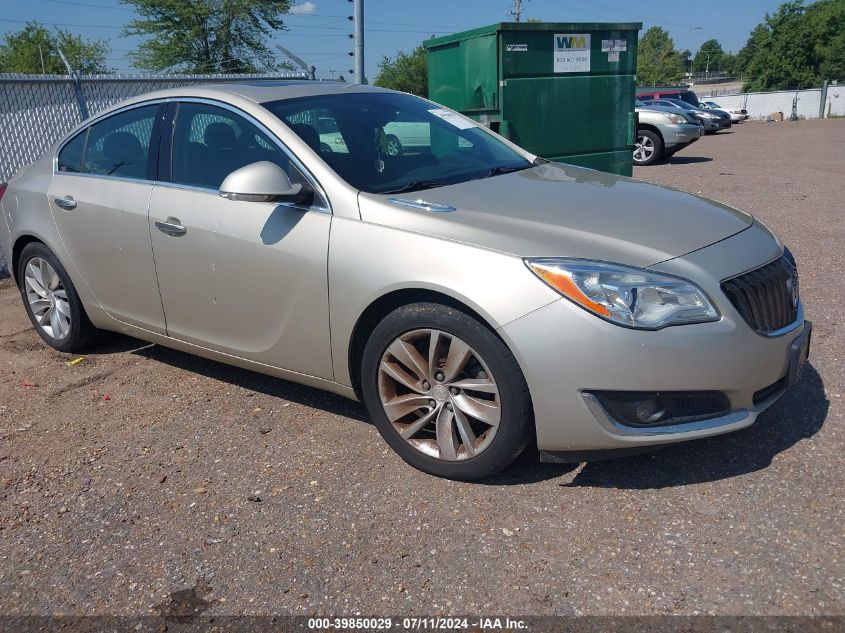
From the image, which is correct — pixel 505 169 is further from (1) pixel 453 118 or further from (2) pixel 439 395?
(2) pixel 439 395

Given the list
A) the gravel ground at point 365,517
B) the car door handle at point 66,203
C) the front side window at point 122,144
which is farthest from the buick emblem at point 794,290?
the car door handle at point 66,203

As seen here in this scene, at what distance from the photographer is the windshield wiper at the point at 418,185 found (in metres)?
3.57

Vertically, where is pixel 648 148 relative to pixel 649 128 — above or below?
below

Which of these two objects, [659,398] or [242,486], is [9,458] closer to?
[242,486]

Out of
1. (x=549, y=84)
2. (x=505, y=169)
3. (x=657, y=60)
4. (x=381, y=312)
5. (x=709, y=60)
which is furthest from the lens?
(x=709, y=60)

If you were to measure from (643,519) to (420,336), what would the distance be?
1.11 meters

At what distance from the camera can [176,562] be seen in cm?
286

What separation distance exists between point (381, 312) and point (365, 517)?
0.86 metres

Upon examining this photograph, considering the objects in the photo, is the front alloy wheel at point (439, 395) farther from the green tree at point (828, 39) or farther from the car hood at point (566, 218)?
the green tree at point (828, 39)

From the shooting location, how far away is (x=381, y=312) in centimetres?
336

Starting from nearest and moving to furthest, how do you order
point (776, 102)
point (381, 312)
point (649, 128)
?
point (381, 312) → point (649, 128) → point (776, 102)

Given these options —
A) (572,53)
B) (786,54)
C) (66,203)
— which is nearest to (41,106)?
(66,203)

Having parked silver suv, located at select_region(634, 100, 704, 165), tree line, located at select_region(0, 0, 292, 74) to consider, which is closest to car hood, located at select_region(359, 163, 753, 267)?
parked silver suv, located at select_region(634, 100, 704, 165)

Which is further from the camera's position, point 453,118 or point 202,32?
point 202,32
